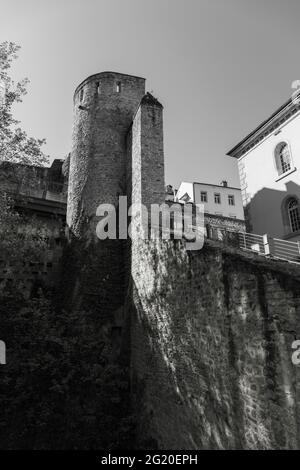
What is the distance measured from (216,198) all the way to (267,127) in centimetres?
2394

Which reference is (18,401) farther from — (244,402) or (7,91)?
(7,91)

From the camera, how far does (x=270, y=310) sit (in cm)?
463

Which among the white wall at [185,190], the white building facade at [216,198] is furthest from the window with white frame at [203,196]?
the white wall at [185,190]

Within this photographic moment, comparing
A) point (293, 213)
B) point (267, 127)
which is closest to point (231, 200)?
point (267, 127)

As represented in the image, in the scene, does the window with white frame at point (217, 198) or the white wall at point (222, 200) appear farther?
the window with white frame at point (217, 198)

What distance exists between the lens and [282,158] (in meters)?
16.2

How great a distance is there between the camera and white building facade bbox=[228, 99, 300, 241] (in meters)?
A: 15.1

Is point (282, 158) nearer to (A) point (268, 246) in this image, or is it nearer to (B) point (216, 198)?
(A) point (268, 246)

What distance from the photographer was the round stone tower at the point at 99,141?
12.3m

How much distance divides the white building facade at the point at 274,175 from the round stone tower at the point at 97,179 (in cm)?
740

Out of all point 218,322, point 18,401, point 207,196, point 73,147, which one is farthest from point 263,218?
point 207,196

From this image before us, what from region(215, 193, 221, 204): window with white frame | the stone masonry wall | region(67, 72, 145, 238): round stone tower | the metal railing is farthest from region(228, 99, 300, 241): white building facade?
region(215, 193, 221, 204): window with white frame

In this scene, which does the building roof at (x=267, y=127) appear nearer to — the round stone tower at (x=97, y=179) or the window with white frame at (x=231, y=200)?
the round stone tower at (x=97, y=179)
